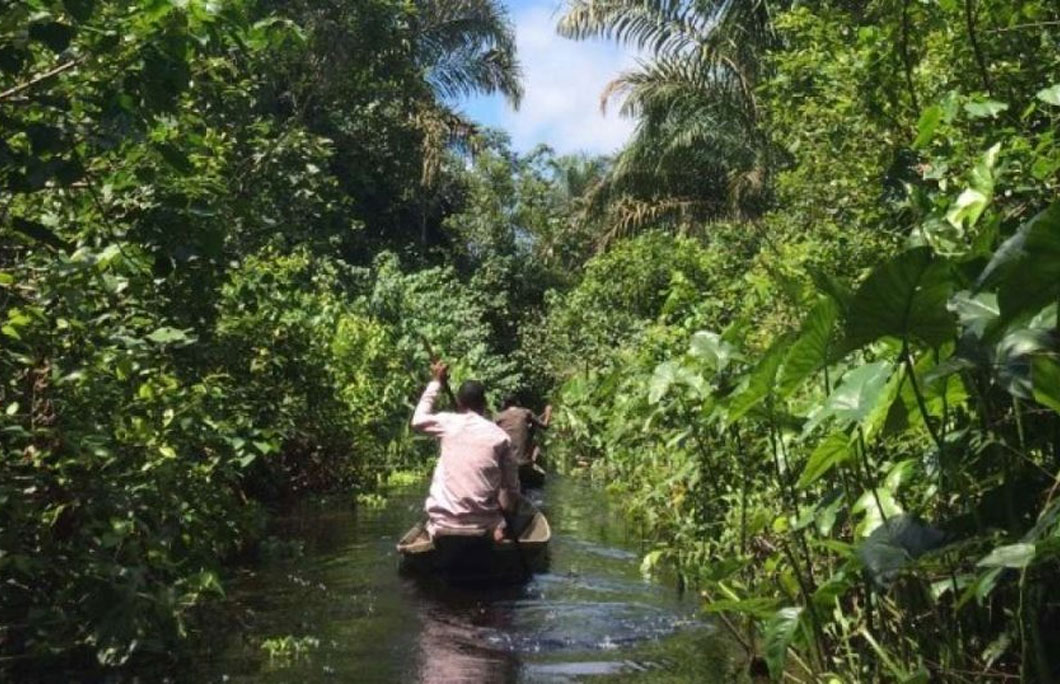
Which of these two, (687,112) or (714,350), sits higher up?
(687,112)

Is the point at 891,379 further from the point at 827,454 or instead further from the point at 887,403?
the point at 827,454

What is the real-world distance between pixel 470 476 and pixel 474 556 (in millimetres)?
560

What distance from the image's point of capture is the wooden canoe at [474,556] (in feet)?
25.0

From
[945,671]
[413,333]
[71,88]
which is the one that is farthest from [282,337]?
[413,333]

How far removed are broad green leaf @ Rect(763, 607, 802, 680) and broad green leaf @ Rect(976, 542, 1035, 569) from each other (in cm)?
101

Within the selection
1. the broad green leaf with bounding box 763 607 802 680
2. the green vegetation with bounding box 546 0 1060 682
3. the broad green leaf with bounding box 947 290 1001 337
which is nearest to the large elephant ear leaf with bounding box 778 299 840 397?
the green vegetation with bounding box 546 0 1060 682

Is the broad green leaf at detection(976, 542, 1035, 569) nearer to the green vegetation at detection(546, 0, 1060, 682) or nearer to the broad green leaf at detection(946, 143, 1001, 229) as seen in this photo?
the green vegetation at detection(546, 0, 1060, 682)

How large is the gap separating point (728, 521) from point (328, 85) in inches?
572

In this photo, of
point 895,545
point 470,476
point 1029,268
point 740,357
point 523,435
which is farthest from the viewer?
point 523,435

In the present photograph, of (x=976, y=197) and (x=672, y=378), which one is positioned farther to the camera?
(x=672, y=378)

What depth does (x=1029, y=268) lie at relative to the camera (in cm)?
210

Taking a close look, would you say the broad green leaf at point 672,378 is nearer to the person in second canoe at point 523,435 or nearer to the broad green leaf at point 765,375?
the broad green leaf at point 765,375

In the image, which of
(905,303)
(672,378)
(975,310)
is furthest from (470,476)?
(975,310)

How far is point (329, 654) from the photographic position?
616 cm
